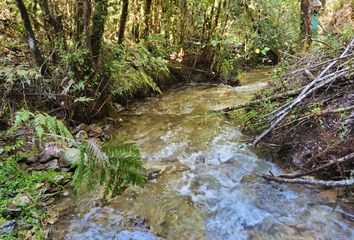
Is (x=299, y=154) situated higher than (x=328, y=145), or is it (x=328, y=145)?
(x=328, y=145)

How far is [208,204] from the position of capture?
3662 mm

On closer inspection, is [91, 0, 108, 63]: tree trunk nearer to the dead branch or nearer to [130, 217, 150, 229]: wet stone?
the dead branch

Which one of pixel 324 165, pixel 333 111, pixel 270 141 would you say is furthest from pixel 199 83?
pixel 324 165

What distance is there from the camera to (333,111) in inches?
154

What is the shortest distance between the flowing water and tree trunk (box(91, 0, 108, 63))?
1.52 m

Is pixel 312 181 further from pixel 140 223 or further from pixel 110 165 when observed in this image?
pixel 110 165

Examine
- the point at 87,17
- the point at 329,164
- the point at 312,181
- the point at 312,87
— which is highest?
the point at 87,17

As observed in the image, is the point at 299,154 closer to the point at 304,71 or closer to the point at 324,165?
the point at 324,165

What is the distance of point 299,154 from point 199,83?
16.6ft

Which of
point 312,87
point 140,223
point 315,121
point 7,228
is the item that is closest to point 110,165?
point 140,223

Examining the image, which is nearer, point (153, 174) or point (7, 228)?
point (7, 228)

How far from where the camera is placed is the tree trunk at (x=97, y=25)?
5.27m

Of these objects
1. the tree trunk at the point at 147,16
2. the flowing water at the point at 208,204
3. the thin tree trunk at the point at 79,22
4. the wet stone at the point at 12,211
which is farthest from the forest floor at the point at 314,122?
the tree trunk at the point at 147,16

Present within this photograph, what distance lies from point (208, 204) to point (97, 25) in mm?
3269
